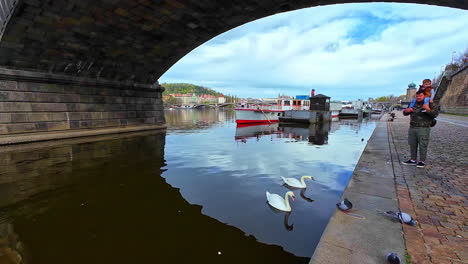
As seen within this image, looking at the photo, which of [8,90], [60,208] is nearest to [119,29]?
[8,90]

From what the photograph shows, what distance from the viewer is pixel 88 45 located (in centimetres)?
1426

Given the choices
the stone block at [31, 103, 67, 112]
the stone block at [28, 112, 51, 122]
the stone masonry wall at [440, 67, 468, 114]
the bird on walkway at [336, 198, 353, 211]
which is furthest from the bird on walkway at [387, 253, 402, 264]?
the stone masonry wall at [440, 67, 468, 114]

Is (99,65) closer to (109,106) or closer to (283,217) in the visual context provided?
(109,106)

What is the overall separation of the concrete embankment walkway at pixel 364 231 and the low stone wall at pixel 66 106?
17309mm

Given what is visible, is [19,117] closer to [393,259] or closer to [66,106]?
[66,106]

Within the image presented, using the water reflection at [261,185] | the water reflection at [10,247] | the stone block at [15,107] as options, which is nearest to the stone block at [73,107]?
the stone block at [15,107]

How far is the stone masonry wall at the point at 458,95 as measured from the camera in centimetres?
3297

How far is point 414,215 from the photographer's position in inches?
126

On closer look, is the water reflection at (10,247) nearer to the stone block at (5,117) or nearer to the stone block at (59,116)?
the stone block at (5,117)

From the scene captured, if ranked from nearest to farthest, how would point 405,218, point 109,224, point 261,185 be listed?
point 405,218
point 109,224
point 261,185

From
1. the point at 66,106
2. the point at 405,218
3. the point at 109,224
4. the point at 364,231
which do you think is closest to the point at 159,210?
the point at 109,224

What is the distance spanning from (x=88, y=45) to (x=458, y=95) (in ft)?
172

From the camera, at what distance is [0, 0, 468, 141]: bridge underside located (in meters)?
11.0

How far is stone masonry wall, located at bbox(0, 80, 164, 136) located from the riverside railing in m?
3.44
